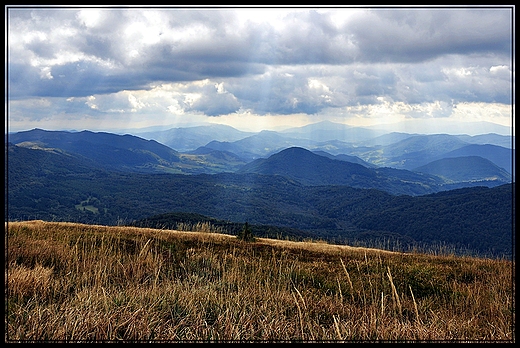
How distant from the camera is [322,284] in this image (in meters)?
10.1

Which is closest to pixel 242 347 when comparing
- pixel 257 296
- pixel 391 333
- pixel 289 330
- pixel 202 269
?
pixel 289 330

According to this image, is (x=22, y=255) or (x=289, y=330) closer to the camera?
(x=289, y=330)

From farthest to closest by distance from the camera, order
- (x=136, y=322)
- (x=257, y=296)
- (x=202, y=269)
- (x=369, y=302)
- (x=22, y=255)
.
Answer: (x=202, y=269)
(x=22, y=255)
(x=369, y=302)
(x=257, y=296)
(x=136, y=322)

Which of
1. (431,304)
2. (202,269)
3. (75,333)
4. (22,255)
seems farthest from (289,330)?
(22,255)

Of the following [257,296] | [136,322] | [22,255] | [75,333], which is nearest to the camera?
[75,333]

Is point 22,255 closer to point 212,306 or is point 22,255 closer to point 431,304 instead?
point 212,306

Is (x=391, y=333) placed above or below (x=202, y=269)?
above

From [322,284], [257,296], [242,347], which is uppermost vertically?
[242,347]

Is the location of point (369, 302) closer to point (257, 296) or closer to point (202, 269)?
point (257, 296)

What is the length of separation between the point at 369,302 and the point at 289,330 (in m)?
3.47

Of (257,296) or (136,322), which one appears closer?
(136,322)

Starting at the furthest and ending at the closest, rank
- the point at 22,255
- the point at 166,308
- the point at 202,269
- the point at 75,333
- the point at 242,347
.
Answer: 1. the point at 202,269
2. the point at 22,255
3. the point at 166,308
4. the point at 75,333
5. the point at 242,347

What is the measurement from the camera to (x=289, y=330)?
5578mm

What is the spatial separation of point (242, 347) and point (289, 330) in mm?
1567
